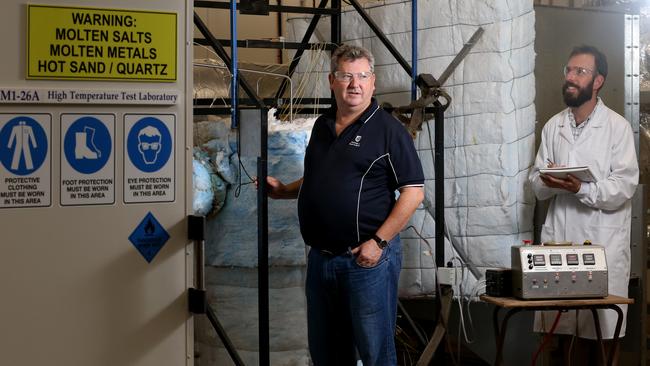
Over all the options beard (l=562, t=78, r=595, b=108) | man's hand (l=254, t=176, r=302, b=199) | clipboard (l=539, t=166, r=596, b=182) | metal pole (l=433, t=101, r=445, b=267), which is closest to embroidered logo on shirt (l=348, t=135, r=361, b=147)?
man's hand (l=254, t=176, r=302, b=199)

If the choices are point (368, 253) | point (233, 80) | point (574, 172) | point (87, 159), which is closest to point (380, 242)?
point (368, 253)

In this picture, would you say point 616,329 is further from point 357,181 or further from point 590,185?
point 357,181

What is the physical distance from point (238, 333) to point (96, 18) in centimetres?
174

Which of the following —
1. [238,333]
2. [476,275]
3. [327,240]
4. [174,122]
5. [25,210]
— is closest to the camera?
[25,210]

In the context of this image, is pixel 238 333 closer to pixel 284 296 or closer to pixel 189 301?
pixel 284 296

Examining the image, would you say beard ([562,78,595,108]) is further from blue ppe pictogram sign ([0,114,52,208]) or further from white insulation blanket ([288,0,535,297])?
blue ppe pictogram sign ([0,114,52,208])

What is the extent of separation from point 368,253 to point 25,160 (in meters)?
1.12

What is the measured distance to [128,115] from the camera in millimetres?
2092

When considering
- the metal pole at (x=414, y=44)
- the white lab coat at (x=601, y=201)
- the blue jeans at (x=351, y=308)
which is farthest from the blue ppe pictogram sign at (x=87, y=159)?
the white lab coat at (x=601, y=201)

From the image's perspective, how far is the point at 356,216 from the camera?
2.70m

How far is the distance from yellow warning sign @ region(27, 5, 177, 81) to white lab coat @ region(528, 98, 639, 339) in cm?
202

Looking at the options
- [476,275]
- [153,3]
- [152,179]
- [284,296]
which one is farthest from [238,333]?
[153,3]

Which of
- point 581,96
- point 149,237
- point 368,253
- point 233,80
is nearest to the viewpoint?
point 149,237

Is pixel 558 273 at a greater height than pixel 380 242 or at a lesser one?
lesser
